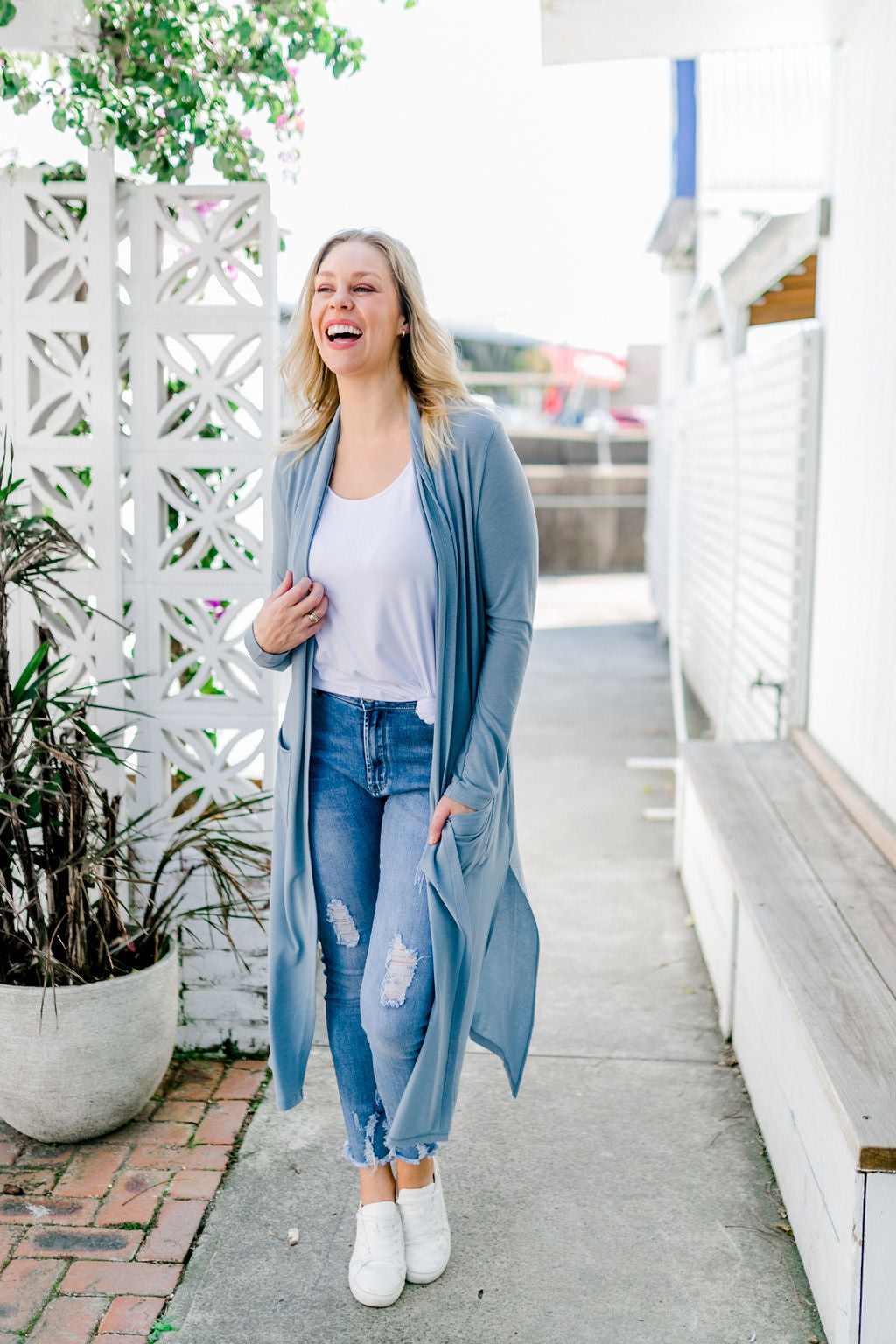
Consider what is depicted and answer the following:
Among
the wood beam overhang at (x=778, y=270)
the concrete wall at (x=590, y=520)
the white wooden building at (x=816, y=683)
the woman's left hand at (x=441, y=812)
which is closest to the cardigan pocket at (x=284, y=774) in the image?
the woman's left hand at (x=441, y=812)

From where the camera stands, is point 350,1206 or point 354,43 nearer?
point 350,1206

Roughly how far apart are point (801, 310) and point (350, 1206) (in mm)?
6639

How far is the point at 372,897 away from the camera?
2.38 m

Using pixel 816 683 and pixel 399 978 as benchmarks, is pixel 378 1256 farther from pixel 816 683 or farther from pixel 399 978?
pixel 816 683

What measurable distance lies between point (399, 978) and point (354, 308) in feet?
3.96

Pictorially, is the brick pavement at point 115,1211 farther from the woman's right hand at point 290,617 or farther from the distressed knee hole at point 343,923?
the woman's right hand at point 290,617

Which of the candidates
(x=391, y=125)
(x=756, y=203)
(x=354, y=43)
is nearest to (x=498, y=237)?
(x=756, y=203)

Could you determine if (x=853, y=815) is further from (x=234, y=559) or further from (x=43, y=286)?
(x=43, y=286)

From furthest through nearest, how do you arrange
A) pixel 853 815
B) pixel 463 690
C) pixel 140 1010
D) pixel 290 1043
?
pixel 853 815, pixel 140 1010, pixel 290 1043, pixel 463 690

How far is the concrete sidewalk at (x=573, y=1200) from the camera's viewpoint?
232cm

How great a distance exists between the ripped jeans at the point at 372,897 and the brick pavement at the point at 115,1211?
47 centimetres

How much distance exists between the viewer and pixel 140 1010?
285 cm

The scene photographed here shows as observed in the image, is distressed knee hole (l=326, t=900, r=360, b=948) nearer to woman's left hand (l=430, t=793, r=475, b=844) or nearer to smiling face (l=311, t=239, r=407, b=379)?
woman's left hand (l=430, t=793, r=475, b=844)

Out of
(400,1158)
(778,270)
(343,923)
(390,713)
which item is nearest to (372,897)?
(343,923)
